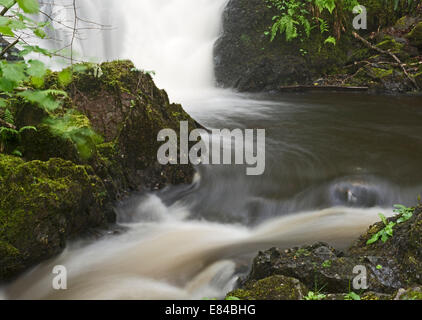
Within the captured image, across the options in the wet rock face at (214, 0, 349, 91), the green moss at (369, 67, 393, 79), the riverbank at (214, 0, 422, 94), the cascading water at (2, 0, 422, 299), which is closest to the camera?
the cascading water at (2, 0, 422, 299)

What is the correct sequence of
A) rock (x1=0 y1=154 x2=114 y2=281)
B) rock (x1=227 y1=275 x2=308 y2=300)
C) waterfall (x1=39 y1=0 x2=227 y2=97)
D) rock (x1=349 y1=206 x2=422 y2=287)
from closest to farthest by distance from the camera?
1. rock (x1=227 y1=275 x2=308 y2=300)
2. rock (x1=349 y1=206 x2=422 y2=287)
3. rock (x1=0 y1=154 x2=114 y2=281)
4. waterfall (x1=39 y1=0 x2=227 y2=97)

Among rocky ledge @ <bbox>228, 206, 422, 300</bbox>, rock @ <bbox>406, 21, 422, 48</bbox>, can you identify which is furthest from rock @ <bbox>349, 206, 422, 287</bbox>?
rock @ <bbox>406, 21, 422, 48</bbox>

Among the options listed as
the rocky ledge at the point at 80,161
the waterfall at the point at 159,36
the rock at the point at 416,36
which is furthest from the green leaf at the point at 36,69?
the rock at the point at 416,36

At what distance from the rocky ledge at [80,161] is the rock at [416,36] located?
27.2 feet

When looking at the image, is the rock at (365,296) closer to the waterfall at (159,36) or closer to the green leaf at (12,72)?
the green leaf at (12,72)

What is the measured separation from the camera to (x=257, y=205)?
4715 millimetres

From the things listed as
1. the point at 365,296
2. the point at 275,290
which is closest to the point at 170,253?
the point at 275,290

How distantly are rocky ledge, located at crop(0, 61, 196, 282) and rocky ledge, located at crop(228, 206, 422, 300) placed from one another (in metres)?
1.93

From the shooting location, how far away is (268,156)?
5852mm

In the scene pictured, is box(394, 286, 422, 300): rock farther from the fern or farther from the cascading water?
the fern

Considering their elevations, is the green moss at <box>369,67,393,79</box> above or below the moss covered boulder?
above

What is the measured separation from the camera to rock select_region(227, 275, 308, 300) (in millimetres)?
2246

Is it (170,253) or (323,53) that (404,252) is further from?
(323,53)
